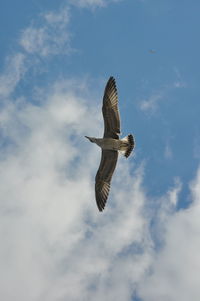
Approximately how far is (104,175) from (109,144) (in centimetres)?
234

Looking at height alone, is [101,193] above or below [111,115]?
below

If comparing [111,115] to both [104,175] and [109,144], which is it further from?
[104,175]

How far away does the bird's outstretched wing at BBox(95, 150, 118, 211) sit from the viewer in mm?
32375

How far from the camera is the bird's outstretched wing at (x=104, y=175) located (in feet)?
106

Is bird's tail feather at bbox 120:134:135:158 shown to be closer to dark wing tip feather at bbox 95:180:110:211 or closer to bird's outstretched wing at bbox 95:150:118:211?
bird's outstretched wing at bbox 95:150:118:211

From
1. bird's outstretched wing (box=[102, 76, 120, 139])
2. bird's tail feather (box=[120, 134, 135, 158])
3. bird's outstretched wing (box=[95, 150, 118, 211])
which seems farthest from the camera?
bird's outstretched wing (box=[95, 150, 118, 211])

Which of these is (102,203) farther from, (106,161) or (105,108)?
(105,108)

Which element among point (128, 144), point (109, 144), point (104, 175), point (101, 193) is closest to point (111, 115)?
point (109, 144)

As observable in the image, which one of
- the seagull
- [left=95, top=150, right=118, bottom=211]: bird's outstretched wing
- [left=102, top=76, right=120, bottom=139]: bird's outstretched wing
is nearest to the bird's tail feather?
the seagull

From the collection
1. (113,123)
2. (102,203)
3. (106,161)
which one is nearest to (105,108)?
(113,123)

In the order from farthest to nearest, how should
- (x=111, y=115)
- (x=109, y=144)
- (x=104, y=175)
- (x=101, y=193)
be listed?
(x=101, y=193) < (x=104, y=175) < (x=109, y=144) < (x=111, y=115)

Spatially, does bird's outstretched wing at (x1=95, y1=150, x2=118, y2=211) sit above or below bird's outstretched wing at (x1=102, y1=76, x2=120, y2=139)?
below

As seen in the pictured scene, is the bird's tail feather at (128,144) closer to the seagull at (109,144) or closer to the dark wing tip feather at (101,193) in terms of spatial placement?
the seagull at (109,144)

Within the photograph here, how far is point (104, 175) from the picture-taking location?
108 feet
